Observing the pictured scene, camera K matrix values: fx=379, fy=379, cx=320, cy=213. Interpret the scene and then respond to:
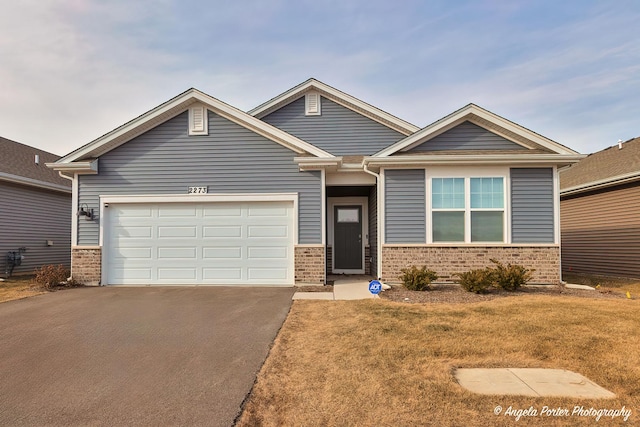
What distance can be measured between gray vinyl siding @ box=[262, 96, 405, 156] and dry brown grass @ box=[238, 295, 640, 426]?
24.3 ft

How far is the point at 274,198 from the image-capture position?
33.5ft

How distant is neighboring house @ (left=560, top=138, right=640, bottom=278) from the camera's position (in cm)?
1215

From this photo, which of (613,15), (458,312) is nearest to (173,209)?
(458,312)

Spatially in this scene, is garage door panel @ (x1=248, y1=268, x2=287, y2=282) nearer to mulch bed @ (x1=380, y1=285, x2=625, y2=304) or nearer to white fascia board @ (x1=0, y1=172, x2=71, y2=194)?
mulch bed @ (x1=380, y1=285, x2=625, y2=304)

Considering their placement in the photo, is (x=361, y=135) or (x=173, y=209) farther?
(x=361, y=135)

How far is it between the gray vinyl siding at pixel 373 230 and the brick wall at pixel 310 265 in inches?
77.9

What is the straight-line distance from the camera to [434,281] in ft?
31.9

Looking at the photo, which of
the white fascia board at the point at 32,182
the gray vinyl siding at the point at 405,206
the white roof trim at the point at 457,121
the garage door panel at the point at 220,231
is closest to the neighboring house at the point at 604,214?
the white roof trim at the point at 457,121

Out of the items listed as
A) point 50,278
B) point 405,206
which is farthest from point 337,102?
point 50,278

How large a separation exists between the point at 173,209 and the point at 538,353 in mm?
9087

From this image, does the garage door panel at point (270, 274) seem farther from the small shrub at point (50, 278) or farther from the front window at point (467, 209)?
the small shrub at point (50, 278)

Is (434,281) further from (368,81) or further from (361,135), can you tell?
(368,81)

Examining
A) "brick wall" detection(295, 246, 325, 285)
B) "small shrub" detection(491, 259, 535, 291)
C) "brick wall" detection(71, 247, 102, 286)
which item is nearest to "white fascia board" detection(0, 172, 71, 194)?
"brick wall" detection(71, 247, 102, 286)

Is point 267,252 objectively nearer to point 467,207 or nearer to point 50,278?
point 467,207
